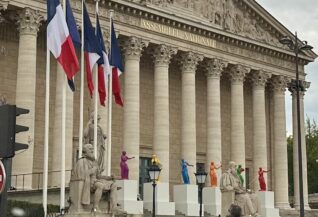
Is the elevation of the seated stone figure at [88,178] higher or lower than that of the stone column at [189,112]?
lower

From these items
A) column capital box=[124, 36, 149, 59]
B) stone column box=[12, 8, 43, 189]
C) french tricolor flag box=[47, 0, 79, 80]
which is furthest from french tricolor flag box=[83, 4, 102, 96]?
column capital box=[124, 36, 149, 59]

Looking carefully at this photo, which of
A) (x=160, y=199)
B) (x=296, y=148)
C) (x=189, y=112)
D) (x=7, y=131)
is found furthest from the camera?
(x=296, y=148)

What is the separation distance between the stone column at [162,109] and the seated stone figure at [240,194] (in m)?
9.04

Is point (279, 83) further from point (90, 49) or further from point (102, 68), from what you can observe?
point (90, 49)

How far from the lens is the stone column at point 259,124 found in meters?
48.1

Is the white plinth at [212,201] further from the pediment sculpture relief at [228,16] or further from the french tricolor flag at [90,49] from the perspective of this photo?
the french tricolor flag at [90,49]

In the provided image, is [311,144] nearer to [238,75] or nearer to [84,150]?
[238,75]

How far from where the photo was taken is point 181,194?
3859 centimetres

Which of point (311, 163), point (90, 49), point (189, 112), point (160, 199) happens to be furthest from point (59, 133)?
point (311, 163)

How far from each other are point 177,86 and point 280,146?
976 centimetres

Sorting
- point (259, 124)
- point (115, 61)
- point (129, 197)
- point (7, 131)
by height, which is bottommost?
point (129, 197)

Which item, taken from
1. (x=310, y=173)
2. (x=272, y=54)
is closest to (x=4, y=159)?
(x=272, y=54)

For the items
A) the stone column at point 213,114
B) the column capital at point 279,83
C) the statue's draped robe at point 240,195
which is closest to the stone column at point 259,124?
the column capital at point 279,83

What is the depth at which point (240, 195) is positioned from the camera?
1072 inches
